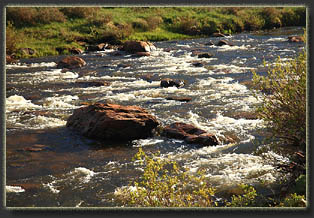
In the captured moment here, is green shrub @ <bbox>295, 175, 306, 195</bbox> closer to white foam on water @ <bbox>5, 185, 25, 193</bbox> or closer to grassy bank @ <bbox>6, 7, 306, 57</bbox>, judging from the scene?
white foam on water @ <bbox>5, 185, 25, 193</bbox>

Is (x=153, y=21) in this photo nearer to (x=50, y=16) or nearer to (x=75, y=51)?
(x=50, y=16)

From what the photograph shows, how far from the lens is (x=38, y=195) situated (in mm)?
8656

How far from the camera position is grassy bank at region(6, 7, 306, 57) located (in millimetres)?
31141

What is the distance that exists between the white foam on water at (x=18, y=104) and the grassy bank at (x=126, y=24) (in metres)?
11.6

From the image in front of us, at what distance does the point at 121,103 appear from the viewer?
54.7ft

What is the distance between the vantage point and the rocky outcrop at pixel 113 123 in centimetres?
1245

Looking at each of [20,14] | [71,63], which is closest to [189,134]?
[20,14]

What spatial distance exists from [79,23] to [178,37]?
32.7 feet

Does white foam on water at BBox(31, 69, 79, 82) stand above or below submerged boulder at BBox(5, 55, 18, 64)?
below

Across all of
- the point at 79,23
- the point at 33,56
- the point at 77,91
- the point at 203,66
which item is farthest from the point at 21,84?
the point at 79,23

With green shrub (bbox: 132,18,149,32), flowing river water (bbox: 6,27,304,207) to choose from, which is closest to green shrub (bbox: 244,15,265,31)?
green shrub (bbox: 132,18,149,32)

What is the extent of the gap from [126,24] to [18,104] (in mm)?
23874

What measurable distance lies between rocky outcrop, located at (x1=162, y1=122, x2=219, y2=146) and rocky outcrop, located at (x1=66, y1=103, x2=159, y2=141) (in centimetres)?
66

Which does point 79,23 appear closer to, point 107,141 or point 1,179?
point 107,141
